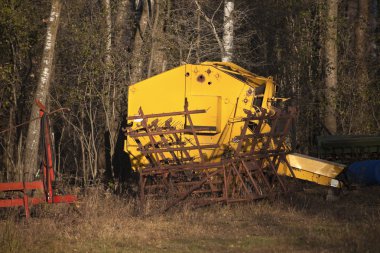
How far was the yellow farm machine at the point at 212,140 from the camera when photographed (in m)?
14.3

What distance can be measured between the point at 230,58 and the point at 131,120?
356 inches

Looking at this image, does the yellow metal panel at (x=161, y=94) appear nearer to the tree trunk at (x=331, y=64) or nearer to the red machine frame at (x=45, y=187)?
the red machine frame at (x=45, y=187)

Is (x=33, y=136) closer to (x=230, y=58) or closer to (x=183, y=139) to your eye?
(x=183, y=139)

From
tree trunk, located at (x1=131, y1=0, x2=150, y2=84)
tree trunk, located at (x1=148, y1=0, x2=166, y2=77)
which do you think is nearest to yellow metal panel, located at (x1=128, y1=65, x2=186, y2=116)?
tree trunk, located at (x1=131, y1=0, x2=150, y2=84)

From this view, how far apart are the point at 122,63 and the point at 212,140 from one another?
14.4ft

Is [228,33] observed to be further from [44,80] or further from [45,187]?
[45,187]

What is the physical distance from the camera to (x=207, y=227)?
12344 millimetres

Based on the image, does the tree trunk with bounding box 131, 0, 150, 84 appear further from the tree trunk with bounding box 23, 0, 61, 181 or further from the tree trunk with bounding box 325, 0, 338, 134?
the tree trunk with bounding box 325, 0, 338, 134

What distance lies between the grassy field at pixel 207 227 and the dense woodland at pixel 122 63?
4.14 m

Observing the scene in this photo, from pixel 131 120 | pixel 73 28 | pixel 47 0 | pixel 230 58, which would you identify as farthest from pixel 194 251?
pixel 230 58

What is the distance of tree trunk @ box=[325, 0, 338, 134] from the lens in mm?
22328

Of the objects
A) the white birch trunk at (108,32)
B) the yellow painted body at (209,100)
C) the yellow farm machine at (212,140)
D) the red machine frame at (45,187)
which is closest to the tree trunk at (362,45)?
the yellow farm machine at (212,140)

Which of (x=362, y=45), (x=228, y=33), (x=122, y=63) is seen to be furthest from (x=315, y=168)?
(x=362, y=45)

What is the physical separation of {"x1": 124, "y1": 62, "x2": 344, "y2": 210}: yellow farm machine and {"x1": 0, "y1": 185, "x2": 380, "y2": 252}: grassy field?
43 centimetres
